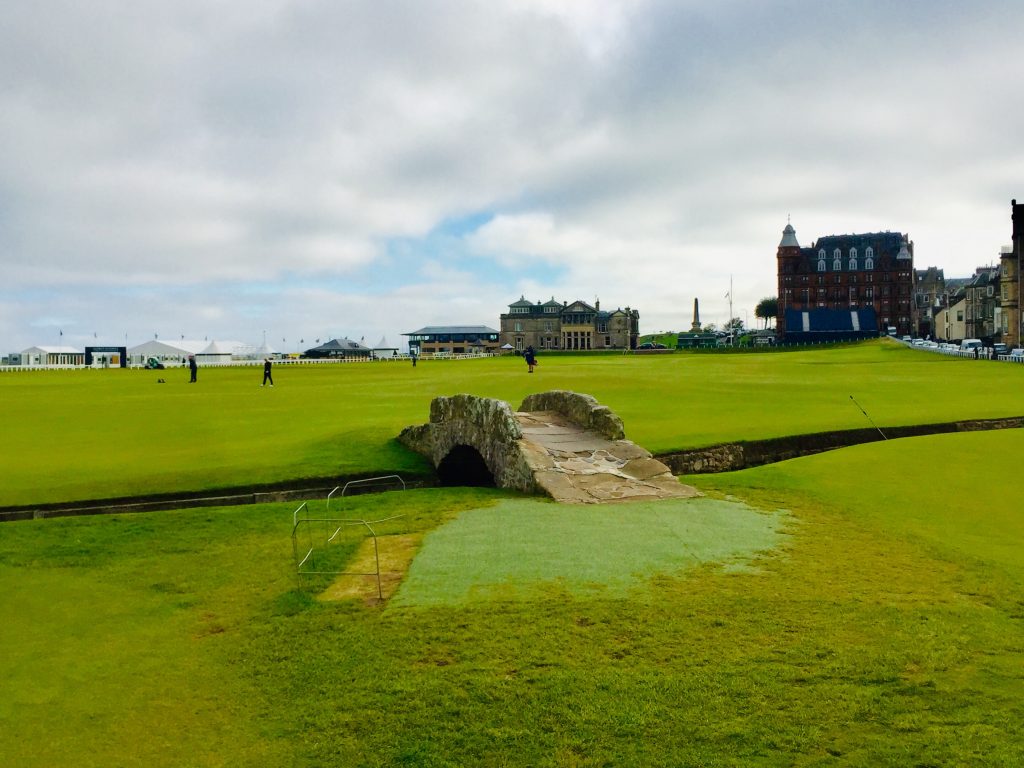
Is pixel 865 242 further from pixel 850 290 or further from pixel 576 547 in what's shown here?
pixel 576 547

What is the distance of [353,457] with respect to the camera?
24141mm

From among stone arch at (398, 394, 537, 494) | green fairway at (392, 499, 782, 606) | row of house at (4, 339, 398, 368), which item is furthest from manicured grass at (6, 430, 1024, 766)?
row of house at (4, 339, 398, 368)

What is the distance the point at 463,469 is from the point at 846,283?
166234 mm

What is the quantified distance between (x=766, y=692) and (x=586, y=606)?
276 cm

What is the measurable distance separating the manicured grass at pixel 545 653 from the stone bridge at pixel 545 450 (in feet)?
8.87

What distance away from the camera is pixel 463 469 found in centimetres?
2373

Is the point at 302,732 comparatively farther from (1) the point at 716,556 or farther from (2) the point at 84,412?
(2) the point at 84,412

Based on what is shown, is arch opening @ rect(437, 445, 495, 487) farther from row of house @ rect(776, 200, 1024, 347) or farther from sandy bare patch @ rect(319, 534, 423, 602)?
row of house @ rect(776, 200, 1024, 347)

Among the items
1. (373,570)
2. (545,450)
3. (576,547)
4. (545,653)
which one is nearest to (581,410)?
(545,450)

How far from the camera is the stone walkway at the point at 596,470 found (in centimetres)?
1617

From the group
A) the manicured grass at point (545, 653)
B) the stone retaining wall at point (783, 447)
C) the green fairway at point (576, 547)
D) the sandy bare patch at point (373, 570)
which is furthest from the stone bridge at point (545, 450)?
the sandy bare patch at point (373, 570)

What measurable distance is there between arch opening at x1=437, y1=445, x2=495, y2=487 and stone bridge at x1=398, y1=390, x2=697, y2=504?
Result: 3cm

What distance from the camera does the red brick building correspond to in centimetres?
16050

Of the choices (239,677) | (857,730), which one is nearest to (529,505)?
(239,677)
